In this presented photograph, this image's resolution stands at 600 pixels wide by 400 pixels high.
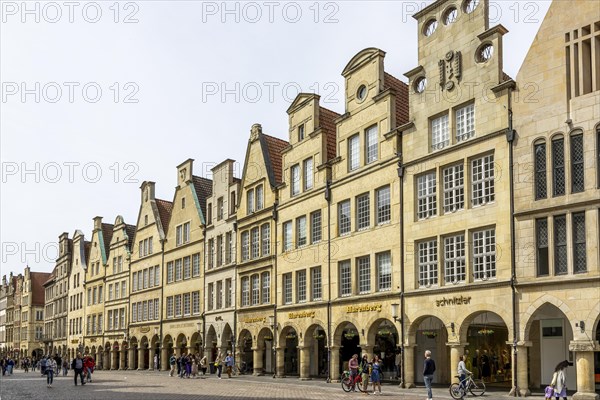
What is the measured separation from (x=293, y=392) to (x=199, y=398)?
5.02 m

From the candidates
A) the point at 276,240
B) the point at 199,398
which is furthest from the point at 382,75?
the point at 199,398

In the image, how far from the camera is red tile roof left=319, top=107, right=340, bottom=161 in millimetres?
44250

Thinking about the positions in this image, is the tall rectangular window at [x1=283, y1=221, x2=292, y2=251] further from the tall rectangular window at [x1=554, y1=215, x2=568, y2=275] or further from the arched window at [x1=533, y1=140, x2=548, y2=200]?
the tall rectangular window at [x1=554, y1=215, x2=568, y2=275]

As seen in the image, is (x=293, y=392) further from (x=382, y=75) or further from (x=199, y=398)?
(x=382, y=75)

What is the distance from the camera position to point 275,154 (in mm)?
51594

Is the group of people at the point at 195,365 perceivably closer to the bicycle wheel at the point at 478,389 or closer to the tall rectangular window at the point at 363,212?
the tall rectangular window at the point at 363,212

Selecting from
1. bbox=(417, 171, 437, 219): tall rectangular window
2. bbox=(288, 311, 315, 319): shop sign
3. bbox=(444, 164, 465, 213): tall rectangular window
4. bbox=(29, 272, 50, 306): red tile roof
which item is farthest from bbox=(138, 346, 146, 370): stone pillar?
bbox=(29, 272, 50, 306): red tile roof

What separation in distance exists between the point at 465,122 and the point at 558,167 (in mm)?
5478

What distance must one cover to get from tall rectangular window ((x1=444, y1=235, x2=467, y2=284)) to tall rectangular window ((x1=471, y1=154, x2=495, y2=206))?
1898 mm

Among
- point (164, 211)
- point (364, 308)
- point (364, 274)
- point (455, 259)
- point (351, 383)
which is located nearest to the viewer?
point (455, 259)

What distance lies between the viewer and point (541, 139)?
2923cm

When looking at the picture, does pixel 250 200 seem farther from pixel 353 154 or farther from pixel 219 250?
pixel 353 154

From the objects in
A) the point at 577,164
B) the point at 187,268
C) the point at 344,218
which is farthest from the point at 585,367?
the point at 187,268

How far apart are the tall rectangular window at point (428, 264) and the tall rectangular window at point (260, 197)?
672 inches
